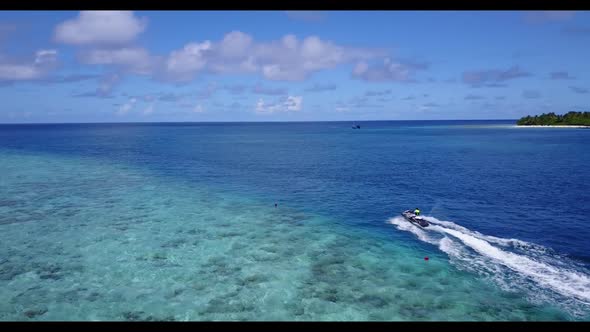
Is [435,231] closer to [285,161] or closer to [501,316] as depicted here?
[501,316]

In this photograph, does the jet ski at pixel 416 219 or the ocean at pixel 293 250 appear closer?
the ocean at pixel 293 250

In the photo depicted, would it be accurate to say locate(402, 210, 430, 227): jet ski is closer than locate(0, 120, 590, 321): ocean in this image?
No

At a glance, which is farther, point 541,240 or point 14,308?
point 541,240

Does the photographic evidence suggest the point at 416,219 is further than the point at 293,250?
Yes

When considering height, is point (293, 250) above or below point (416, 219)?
below
